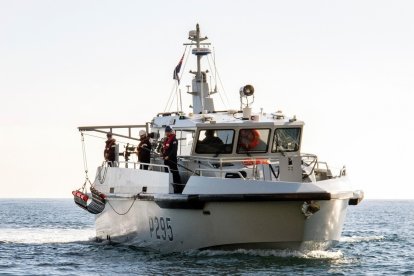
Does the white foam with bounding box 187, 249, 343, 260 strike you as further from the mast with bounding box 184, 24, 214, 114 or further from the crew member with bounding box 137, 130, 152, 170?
the mast with bounding box 184, 24, 214, 114

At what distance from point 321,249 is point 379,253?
12.8 feet

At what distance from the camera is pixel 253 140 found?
2134cm

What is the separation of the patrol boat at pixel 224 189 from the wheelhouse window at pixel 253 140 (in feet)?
0.08

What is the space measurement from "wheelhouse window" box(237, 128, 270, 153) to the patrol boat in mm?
24

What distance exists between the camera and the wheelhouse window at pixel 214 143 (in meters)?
21.1

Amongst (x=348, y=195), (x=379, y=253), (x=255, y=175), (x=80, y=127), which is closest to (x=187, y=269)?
(x=255, y=175)

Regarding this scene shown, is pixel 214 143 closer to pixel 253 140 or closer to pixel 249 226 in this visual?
pixel 253 140

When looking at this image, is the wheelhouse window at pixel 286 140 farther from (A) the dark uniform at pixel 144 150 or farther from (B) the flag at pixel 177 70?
(B) the flag at pixel 177 70

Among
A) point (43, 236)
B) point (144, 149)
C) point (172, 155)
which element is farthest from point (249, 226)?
point (43, 236)

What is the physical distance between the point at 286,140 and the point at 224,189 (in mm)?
3529

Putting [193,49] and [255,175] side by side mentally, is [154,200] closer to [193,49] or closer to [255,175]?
[255,175]

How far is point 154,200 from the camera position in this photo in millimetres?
20469

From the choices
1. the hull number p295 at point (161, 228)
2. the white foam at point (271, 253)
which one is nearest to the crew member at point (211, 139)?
the hull number p295 at point (161, 228)

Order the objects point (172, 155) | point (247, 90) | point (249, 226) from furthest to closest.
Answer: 1. point (247, 90)
2. point (172, 155)
3. point (249, 226)
